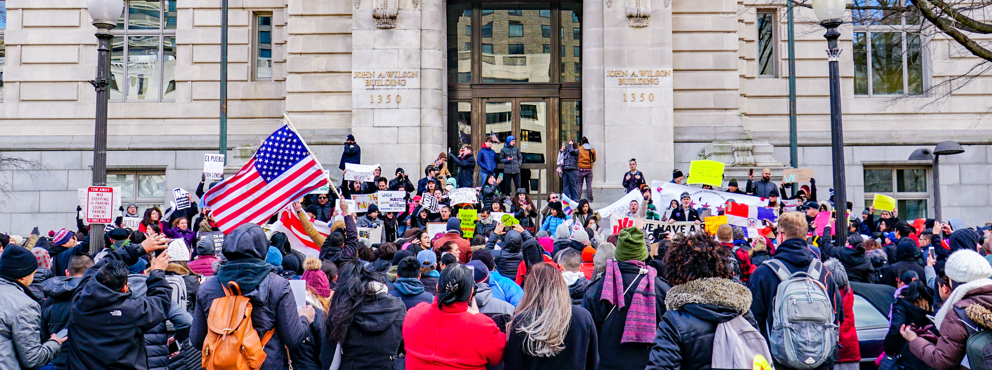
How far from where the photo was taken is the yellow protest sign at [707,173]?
18172 mm

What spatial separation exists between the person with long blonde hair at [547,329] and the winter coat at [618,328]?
2.90ft

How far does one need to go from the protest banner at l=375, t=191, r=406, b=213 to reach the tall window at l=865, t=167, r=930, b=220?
14.3 metres

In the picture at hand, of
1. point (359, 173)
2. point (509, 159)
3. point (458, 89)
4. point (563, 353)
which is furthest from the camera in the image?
point (458, 89)

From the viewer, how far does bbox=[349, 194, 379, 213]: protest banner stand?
59.4 feet

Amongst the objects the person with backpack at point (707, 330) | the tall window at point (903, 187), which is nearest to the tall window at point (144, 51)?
the tall window at point (903, 187)

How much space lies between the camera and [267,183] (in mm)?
10961

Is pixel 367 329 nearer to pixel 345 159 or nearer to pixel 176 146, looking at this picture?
pixel 345 159

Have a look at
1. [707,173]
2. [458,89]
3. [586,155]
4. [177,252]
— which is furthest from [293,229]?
[458,89]

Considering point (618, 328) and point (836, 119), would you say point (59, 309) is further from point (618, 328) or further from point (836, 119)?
point (836, 119)

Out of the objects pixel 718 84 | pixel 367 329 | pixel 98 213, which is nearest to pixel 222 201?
pixel 98 213

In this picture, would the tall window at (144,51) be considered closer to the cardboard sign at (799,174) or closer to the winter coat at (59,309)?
the cardboard sign at (799,174)

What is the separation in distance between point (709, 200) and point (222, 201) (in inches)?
434

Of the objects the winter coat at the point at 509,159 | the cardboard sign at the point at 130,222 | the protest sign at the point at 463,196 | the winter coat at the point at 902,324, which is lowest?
the winter coat at the point at 902,324

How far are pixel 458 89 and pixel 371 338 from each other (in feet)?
60.9
